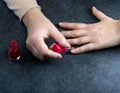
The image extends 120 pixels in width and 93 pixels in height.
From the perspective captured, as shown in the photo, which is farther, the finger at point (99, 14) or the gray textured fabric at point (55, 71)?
A: the finger at point (99, 14)

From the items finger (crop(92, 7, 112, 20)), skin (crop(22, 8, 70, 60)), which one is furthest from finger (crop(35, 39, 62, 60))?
finger (crop(92, 7, 112, 20))

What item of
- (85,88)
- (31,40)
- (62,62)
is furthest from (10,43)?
(85,88)

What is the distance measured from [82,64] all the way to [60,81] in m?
0.09

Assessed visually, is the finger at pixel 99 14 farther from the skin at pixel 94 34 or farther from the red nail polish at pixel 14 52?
the red nail polish at pixel 14 52

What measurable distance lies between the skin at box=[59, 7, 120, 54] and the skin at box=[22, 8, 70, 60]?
5 cm

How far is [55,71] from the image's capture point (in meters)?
0.82

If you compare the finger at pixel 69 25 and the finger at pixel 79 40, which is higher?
the finger at pixel 69 25

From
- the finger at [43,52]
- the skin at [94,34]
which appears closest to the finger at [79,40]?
the skin at [94,34]

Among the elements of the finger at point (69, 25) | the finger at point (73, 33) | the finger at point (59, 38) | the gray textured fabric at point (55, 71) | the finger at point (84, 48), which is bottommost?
the gray textured fabric at point (55, 71)

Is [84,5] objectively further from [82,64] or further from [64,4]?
[82,64]

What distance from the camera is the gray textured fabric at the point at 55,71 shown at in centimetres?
79

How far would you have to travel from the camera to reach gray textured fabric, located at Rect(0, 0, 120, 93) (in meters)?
0.79

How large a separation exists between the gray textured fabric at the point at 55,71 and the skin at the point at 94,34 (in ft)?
0.08

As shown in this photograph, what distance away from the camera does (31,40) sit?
0.84m
